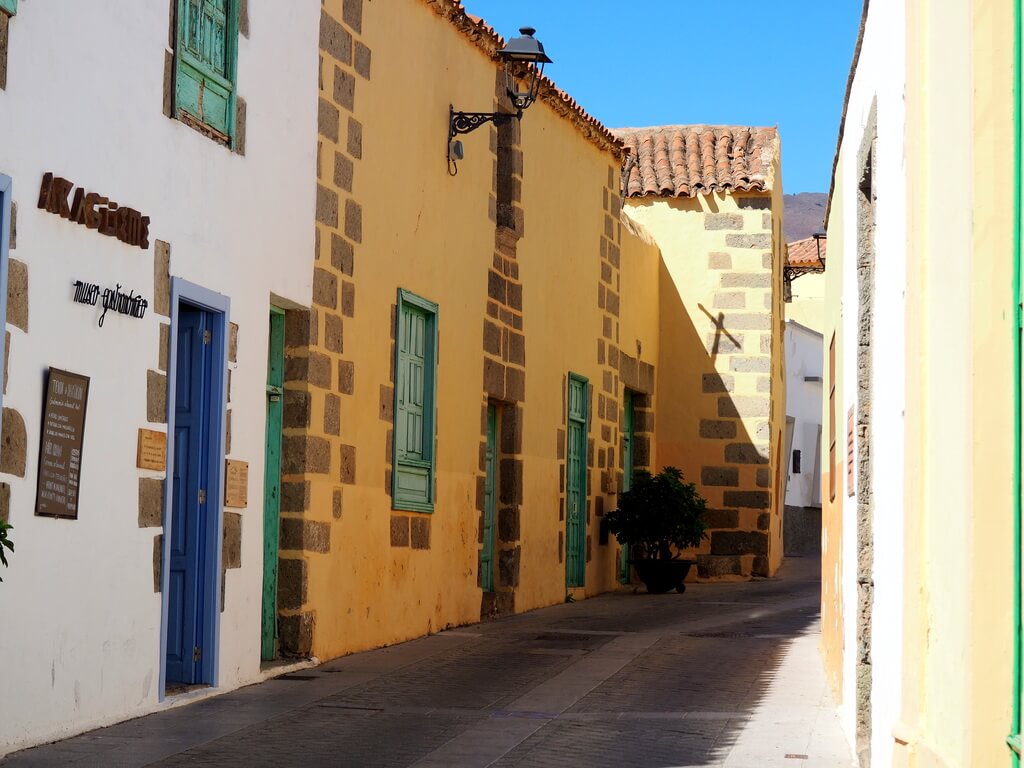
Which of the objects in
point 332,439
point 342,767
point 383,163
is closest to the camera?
point 342,767

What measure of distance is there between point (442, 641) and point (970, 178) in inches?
346


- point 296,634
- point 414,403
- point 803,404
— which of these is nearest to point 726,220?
point 803,404

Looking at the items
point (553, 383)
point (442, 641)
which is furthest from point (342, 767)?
point (553, 383)

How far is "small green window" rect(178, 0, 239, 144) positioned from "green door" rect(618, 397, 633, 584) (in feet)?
36.5

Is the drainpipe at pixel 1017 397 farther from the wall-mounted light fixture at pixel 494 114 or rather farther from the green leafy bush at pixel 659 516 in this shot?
the green leafy bush at pixel 659 516

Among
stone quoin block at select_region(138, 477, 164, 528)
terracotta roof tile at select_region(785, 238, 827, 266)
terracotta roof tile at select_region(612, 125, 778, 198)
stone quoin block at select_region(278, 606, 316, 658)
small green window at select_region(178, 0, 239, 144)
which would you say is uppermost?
terracotta roof tile at select_region(785, 238, 827, 266)

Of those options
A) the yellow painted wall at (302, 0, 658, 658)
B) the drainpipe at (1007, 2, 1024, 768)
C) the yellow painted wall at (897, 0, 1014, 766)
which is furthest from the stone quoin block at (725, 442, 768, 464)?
the drainpipe at (1007, 2, 1024, 768)

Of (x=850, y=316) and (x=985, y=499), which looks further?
(x=850, y=316)

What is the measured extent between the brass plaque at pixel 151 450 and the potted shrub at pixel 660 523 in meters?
9.80

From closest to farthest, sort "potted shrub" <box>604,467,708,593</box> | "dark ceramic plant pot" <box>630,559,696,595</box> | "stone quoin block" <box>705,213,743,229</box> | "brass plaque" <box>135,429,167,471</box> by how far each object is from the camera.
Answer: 1. "brass plaque" <box>135,429,167,471</box>
2. "potted shrub" <box>604,467,708,593</box>
3. "dark ceramic plant pot" <box>630,559,696,595</box>
4. "stone quoin block" <box>705,213,743,229</box>

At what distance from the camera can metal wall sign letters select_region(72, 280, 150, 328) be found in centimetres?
784

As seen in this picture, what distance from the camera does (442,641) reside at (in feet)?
40.4

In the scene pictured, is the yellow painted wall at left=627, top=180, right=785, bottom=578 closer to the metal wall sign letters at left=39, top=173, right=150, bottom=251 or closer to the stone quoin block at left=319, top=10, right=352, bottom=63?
the stone quoin block at left=319, top=10, right=352, bottom=63

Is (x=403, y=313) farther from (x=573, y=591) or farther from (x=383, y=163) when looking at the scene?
(x=573, y=591)
